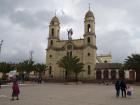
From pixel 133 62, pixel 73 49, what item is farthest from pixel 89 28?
pixel 133 62

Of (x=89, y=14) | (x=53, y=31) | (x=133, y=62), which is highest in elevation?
(x=89, y=14)

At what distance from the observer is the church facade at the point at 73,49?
2935 inches

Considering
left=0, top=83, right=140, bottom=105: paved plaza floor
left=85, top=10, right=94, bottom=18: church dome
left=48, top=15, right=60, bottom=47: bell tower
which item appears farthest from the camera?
left=48, top=15, right=60, bottom=47: bell tower

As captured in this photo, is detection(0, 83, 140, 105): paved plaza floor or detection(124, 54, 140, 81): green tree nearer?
detection(0, 83, 140, 105): paved plaza floor

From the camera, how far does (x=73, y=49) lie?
78.4m

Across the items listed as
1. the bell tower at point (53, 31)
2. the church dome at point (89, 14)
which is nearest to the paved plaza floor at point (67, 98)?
the church dome at point (89, 14)

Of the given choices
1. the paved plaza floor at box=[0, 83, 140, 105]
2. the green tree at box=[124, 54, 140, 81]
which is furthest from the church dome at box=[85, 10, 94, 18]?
the paved plaza floor at box=[0, 83, 140, 105]

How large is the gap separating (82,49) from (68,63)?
13.4 metres

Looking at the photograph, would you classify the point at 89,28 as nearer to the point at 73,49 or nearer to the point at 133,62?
the point at 73,49

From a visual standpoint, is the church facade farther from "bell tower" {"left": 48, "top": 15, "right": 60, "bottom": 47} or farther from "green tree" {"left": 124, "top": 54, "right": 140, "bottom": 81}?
"green tree" {"left": 124, "top": 54, "right": 140, "bottom": 81}

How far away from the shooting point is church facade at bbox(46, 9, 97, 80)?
7454cm

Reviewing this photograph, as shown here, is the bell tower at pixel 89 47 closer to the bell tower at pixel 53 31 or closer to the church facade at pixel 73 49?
the church facade at pixel 73 49

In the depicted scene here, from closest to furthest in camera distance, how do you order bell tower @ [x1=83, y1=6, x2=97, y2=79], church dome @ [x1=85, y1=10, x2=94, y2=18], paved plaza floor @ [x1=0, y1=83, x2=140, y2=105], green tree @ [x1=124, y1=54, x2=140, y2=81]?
1. paved plaza floor @ [x1=0, y1=83, x2=140, y2=105]
2. green tree @ [x1=124, y1=54, x2=140, y2=81]
3. bell tower @ [x1=83, y1=6, x2=97, y2=79]
4. church dome @ [x1=85, y1=10, x2=94, y2=18]

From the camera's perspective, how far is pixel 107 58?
115312 mm
